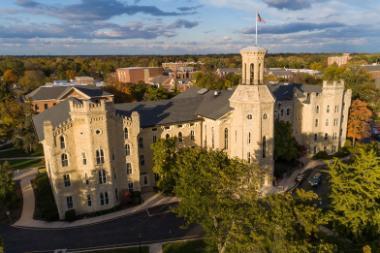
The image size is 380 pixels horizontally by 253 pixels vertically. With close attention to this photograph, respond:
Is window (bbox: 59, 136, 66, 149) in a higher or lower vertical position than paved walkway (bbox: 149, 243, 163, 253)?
higher

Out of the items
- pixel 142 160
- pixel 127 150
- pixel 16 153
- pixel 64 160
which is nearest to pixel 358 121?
pixel 142 160

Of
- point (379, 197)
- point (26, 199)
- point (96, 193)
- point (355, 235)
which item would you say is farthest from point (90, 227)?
point (379, 197)

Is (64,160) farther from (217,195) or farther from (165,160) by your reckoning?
(217,195)

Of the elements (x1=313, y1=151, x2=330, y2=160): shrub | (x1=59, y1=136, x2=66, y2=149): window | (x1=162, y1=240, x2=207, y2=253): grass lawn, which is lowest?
(x1=162, y1=240, x2=207, y2=253): grass lawn

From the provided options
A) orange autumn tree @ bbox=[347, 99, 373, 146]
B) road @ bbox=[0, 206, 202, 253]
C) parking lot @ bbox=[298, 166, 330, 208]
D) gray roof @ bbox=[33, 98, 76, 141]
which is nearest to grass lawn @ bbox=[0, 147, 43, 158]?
gray roof @ bbox=[33, 98, 76, 141]

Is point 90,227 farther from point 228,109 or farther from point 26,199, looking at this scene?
point 228,109

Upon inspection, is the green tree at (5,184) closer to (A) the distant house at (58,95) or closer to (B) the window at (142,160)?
(B) the window at (142,160)

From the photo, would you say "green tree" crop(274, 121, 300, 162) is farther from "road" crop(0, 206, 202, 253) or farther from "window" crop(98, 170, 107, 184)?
"window" crop(98, 170, 107, 184)
